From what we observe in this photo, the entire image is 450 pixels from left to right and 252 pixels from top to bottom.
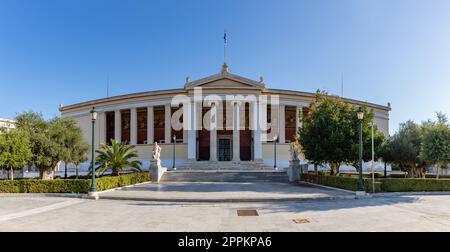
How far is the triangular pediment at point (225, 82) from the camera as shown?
41.5 m

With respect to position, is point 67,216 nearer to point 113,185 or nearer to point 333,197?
point 113,185

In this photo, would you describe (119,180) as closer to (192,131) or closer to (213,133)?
(192,131)

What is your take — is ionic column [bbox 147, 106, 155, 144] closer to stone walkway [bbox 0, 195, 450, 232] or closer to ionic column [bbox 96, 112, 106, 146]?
ionic column [bbox 96, 112, 106, 146]

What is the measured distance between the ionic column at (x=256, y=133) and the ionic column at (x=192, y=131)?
24.9 ft

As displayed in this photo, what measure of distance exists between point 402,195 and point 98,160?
824 inches

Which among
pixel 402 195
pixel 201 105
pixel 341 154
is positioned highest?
pixel 201 105

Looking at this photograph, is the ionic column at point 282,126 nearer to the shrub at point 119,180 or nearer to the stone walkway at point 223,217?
the shrub at point 119,180

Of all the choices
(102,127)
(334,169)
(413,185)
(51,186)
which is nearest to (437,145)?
(413,185)

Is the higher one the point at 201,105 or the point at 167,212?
the point at 201,105

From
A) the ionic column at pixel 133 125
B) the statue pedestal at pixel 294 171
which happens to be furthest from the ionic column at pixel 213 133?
the statue pedestal at pixel 294 171

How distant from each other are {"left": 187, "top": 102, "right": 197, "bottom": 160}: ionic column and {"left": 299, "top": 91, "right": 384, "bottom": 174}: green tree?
19244 mm

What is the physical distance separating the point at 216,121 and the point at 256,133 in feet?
18.0
